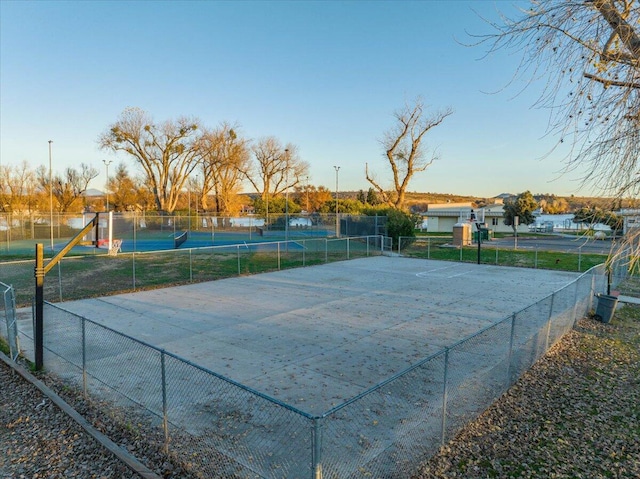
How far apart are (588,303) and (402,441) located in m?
9.97

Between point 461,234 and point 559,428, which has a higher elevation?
point 461,234

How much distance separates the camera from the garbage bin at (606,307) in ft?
37.2

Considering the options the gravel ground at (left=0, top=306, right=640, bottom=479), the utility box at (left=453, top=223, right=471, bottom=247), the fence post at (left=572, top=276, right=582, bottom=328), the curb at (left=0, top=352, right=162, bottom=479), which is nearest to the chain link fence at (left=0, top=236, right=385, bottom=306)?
the curb at (left=0, top=352, right=162, bottom=479)

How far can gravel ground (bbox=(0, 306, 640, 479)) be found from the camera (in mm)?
4734

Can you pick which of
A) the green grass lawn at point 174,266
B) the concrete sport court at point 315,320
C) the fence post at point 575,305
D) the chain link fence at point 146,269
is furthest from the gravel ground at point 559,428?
the green grass lawn at point 174,266

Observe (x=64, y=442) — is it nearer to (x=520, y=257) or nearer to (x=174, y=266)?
(x=174, y=266)

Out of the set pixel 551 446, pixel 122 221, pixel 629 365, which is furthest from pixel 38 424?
pixel 122 221

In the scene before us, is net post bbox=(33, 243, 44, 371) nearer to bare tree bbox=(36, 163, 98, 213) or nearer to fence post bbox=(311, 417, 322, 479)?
fence post bbox=(311, 417, 322, 479)

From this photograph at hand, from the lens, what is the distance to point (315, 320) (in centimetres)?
1113

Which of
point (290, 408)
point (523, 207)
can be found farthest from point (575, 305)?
point (523, 207)

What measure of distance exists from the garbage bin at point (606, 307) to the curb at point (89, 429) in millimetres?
11541

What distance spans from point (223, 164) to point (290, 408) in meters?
56.6

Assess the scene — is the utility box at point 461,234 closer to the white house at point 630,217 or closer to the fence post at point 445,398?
the white house at point 630,217

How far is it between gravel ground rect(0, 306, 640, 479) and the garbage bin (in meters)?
4.14
